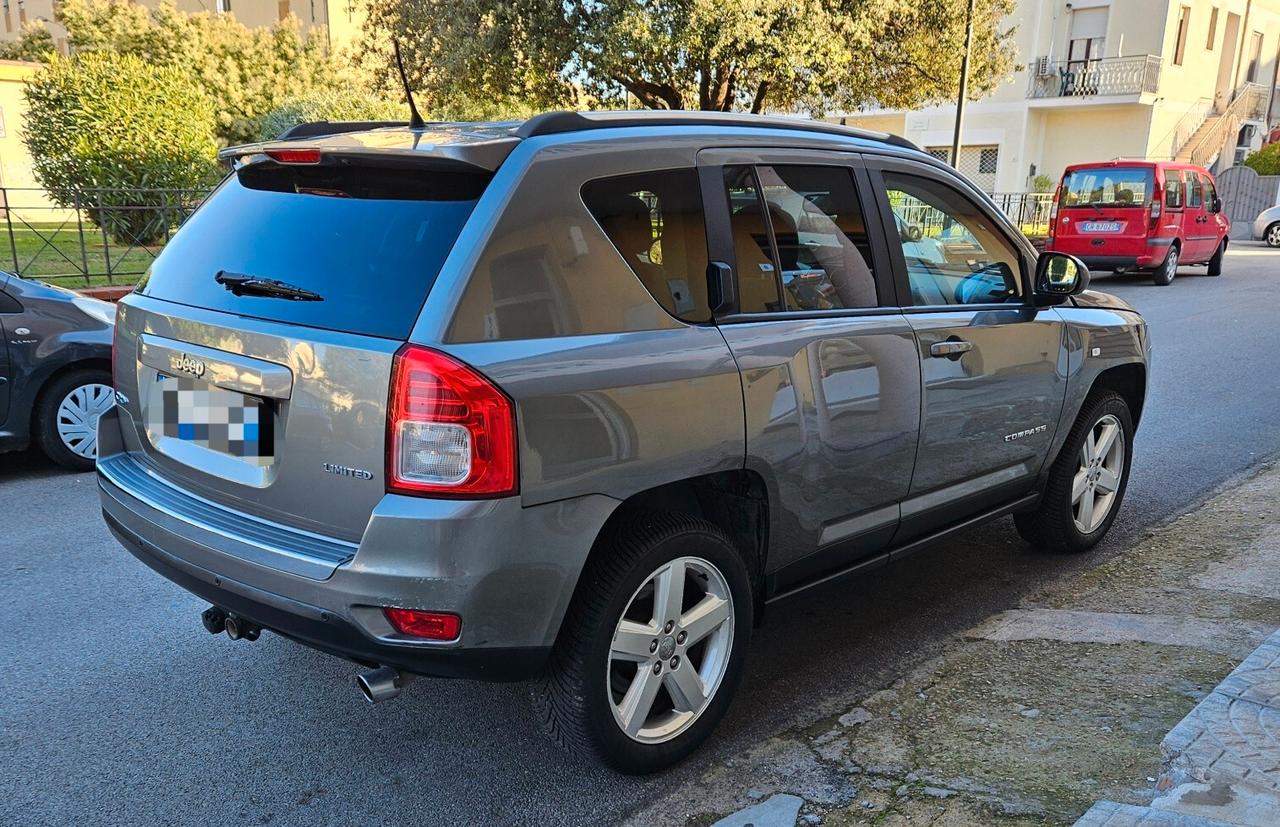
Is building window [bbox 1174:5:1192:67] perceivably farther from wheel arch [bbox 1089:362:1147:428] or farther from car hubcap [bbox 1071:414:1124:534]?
car hubcap [bbox 1071:414:1124:534]

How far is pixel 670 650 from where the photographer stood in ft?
9.48

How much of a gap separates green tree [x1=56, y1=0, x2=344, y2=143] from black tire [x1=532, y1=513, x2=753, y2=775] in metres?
31.1

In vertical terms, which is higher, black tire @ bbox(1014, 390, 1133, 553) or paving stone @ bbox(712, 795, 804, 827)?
black tire @ bbox(1014, 390, 1133, 553)

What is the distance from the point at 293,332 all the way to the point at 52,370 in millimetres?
4370

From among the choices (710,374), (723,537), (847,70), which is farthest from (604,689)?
(847,70)

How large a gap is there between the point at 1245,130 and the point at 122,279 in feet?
126

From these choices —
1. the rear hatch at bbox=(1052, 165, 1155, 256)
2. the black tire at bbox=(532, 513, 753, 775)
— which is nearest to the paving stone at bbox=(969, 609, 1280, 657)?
the black tire at bbox=(532, 513, 753, 775)

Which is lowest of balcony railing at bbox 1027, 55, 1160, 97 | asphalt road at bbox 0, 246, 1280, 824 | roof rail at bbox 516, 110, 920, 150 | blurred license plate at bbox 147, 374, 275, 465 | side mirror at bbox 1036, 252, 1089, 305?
asphalt road at bbox 0, 246, 1280, 824

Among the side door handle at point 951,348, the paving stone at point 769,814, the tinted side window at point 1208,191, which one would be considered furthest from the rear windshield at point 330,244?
the tinted side window at point 1208,191

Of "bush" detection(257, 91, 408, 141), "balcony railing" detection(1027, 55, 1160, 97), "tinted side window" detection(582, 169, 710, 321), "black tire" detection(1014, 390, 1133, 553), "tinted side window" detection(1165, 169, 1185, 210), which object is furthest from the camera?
"balcony railing" detection(1027, 55, 1160, 97)

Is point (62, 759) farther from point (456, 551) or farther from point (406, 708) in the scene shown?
point (456, 551)

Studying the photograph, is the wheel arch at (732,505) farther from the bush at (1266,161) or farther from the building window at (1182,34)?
the bush at (1266,161)

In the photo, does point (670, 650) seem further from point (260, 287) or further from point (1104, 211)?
point (1104, 211)

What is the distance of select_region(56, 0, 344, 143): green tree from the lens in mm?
31062
